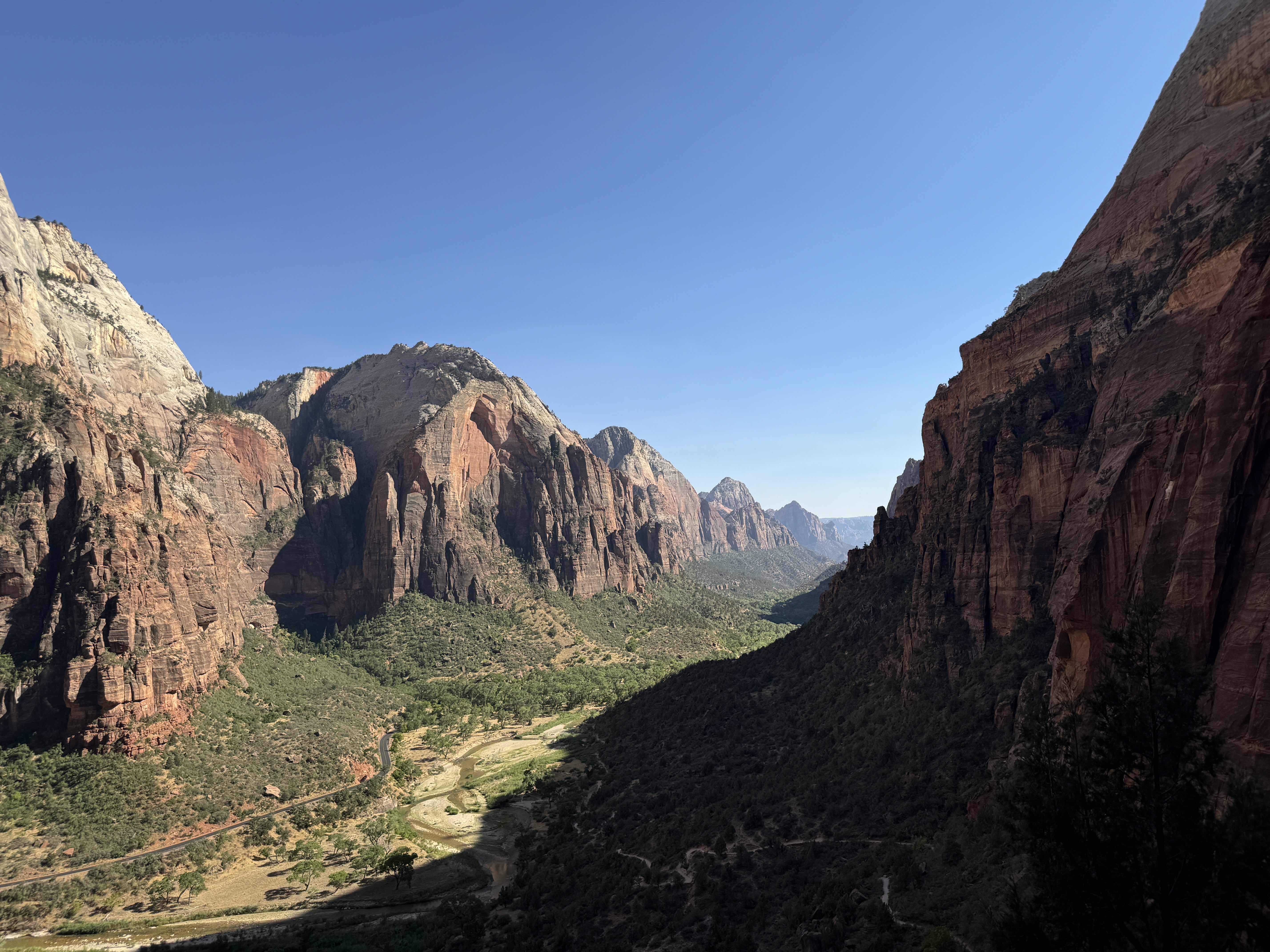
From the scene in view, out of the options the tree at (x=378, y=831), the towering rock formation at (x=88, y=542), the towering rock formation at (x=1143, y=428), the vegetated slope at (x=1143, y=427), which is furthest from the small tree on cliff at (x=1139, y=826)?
the towering rock formation at (x=88, y=542)

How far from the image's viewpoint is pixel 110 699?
57.8 m

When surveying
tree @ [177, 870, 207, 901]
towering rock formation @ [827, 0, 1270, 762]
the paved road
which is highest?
towering rock formation @ [827, 0, 1270, 762]

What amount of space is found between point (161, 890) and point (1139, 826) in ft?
212

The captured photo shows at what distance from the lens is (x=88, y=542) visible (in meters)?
62.8

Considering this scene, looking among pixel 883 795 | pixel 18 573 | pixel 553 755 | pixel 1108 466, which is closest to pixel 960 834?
pixel 883 795

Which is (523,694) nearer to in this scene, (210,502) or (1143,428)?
(210,502)

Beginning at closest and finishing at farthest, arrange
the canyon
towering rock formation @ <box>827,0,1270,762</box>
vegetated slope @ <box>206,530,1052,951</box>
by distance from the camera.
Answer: towering rock formation @ <box>827,0,1270,762</box>, vegetated slope @ <box>206,530,1052,951</box>, the canyon

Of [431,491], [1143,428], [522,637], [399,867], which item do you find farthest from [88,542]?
[1143,428]

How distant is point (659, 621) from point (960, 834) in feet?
412

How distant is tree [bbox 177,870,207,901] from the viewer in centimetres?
4928

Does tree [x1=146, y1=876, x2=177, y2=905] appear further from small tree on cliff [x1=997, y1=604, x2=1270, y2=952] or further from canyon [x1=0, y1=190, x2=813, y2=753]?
small tree on cliff [x1=997, y1=604, x2=1270, y2=952]

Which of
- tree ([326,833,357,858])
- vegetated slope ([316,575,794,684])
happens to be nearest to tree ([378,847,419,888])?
tree ([326,833,357,858])

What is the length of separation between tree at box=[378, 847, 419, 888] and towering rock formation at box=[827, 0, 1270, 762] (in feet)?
148

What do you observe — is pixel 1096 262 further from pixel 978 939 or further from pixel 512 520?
pixel 512 520
